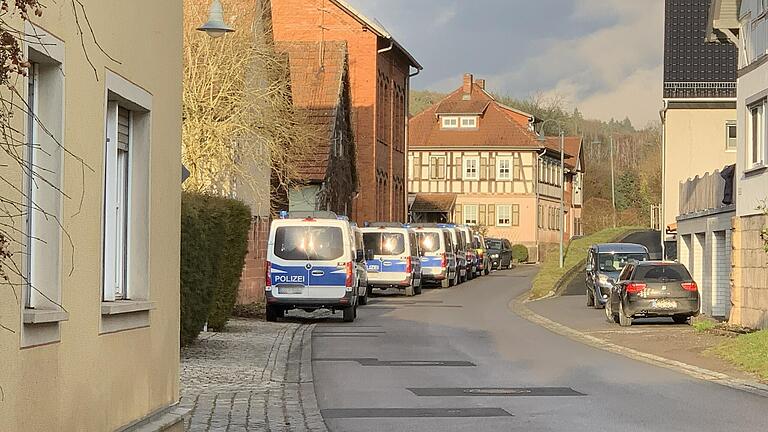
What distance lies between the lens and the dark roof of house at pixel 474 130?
94.6m

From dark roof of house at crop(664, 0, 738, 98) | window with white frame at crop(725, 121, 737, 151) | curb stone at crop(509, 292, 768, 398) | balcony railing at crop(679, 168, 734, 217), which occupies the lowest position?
curb stone at crop(509, 292, 768, 398)

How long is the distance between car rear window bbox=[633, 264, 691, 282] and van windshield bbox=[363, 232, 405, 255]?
15.5 m

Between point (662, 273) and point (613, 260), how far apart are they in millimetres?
8037

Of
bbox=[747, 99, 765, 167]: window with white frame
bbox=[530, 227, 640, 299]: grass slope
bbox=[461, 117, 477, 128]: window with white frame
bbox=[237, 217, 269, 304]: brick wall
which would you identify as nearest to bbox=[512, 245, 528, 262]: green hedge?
bbox=[530, 227, 640, 299]: grass slope

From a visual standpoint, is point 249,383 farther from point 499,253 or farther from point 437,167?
point 437,167

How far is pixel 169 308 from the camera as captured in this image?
11.4m

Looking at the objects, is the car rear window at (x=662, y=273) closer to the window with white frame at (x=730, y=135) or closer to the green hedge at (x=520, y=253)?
the window with white frame at (x=730, y=135)

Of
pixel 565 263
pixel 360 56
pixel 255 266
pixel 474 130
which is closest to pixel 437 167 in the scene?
pixel 474 130

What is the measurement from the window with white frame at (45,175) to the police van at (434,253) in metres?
42.8

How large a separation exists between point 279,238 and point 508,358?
9.72 meters

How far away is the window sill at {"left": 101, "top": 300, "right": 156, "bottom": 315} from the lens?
9.24 m

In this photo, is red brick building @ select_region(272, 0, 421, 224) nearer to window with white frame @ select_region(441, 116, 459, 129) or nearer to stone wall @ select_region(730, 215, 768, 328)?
window with white frame @ select_region(441, 116, 459, 129)

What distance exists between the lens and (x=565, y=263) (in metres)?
59.7

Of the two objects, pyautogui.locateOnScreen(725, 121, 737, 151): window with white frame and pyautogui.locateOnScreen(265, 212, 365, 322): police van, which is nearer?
pyautogui.locateOnScreen(265, 212, 365, 322): police van
